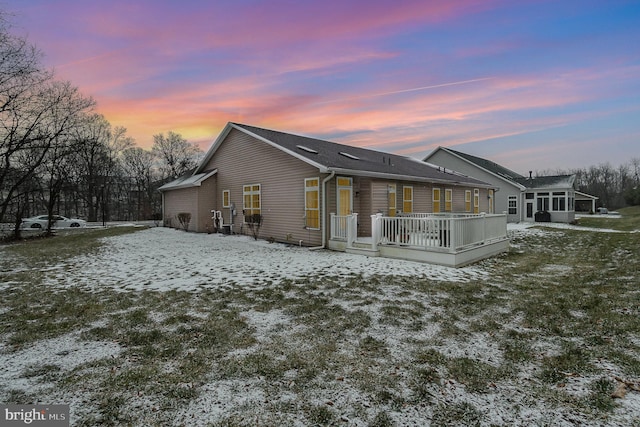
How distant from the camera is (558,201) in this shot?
24.1m

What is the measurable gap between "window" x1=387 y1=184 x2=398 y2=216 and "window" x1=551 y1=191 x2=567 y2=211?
61.6ft

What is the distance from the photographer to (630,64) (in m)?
10.3

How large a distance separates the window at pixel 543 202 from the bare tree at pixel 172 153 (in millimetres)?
36579

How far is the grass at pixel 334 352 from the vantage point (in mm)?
2373

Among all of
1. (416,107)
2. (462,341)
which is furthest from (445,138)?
(462,341)

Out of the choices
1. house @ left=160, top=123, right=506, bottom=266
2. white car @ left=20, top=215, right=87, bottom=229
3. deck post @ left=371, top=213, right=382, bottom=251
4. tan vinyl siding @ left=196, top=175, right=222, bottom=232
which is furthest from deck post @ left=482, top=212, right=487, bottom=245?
white car @ left=20, top=215, right=87, bottom=229

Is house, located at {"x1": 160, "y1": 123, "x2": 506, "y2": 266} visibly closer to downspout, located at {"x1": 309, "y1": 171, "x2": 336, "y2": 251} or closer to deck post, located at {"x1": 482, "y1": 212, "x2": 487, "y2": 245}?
downspout, located at {"x1": 309, "y1": 171, "x2": 336, "y2": 251}

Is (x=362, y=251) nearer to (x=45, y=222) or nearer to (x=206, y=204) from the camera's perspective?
(x=206, y=204)

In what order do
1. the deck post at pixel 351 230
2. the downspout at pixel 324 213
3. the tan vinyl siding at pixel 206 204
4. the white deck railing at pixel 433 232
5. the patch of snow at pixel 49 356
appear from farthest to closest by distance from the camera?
the tan vinyl siding at pixel 206 204
the downspout at pixel 324 213
the deck post at pixel 351 230
the white deck railing at pixel 433 232
the patch of snow at pixel 49 356

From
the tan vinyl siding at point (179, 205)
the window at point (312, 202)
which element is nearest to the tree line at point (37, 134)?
the tan vinyl siding at point (179, 205)

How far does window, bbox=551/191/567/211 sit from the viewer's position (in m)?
23.9

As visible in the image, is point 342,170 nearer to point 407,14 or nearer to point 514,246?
point 407,14

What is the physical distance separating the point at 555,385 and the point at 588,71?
13039mm

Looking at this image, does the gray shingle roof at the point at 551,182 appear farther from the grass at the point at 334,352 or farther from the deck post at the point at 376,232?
the grass at the point at 334,352
